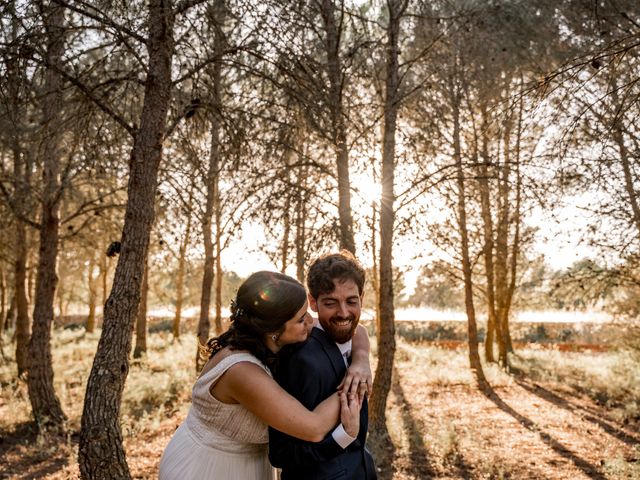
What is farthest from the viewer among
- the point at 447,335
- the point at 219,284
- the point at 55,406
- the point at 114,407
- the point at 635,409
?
the point at 447,335

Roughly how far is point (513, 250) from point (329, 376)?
1336 centimetres

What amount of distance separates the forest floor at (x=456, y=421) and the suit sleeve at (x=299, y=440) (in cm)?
460

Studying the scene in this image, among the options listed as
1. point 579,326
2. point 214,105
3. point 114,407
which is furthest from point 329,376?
point 579,326

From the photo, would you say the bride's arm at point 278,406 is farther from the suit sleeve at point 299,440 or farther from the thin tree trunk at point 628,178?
the thin tree trunk at point 628,178

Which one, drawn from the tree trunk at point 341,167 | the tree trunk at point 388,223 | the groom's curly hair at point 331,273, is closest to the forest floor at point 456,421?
the tree trunk at point 388,223

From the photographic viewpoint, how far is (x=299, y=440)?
6.87 ft

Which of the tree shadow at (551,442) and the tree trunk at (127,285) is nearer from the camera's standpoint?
the tree trunk at (127,285)

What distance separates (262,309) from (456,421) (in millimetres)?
8154

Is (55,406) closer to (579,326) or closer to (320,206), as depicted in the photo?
(320,206)

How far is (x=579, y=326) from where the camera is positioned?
28125 millimetres

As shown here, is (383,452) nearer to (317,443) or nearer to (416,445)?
(416,445)

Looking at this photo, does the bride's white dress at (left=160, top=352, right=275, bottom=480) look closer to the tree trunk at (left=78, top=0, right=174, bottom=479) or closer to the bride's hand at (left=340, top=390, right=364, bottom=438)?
the bride's hand at (left=340, top=390, right=364, bottom=438)

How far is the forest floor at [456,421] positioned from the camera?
657 centimetres

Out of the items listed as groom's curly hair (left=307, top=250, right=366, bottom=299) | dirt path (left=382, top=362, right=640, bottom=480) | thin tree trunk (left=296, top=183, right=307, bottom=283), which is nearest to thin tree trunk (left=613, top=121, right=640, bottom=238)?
dirt path (left=382, top=362, right=640, bottom=480)
